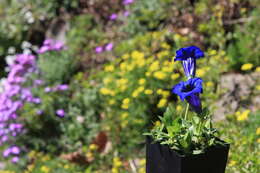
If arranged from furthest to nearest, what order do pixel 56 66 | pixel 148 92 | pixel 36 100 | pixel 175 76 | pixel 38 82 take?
pixel 56 66 → pixel 38 82 → pixel 36 100 → pixel 175 76 → pixel 148 92

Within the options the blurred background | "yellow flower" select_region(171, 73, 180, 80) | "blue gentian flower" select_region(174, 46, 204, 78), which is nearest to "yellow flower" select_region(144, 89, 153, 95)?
the blurred background

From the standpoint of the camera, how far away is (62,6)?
23.8 ft

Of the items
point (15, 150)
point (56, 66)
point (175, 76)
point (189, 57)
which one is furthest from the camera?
point (56, 66)

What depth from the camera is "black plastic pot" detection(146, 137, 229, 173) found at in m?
1.75

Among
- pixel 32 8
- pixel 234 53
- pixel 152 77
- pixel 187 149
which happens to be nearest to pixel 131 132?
pixel 152 77

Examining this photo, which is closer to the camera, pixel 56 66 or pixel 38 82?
pixel 38 82

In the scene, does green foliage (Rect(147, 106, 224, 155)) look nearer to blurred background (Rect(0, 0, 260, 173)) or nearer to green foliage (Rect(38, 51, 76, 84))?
blurred background (Rect(0, 0, 260, 173))

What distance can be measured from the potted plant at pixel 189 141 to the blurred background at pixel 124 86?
0.76 metres

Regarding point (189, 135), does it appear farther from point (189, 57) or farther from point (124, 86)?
point (124, 86)

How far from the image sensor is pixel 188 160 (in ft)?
5.73

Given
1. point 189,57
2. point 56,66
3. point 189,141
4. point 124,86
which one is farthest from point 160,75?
point 56,66

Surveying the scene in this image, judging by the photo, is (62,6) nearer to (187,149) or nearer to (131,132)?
(131,132)

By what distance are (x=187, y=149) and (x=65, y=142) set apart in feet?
9.99

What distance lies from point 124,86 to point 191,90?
7.33 ft
